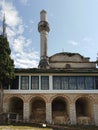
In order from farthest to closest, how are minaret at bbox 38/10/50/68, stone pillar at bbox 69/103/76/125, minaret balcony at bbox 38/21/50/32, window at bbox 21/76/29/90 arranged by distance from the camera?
minaret balcony at bbox 38/21/50/32 < minaret at bbox 38/10/50/68 < window at bbox 21/76/29/90 < stone pillar at bbox 69/103/76/125

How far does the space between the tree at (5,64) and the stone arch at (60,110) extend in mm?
5700

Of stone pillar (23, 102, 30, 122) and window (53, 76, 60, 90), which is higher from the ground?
window (53, 76, 60, 90)

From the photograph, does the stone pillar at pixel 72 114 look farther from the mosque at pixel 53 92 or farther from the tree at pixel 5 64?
the tree at pixel 5 64

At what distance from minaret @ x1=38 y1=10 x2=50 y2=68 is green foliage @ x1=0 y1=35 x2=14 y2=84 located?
814 cm

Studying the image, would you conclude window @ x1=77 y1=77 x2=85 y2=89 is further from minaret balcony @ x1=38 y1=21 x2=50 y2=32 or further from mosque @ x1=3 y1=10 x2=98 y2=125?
minaret balcony @ x1=38 y1=21 x2=50 y2=32

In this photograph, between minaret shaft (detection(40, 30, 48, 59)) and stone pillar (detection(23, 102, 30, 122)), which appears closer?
stone pillar (detection(23, 102, 30, 122))

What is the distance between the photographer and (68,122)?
24422mm

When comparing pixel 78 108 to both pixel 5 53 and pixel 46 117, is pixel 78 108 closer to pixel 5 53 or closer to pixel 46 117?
pixel 46 117

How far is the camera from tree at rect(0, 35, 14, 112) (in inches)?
939

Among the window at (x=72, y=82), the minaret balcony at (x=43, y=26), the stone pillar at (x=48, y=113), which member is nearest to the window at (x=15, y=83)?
the stone pillar at (x=48, y=113)

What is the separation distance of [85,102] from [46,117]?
615cm

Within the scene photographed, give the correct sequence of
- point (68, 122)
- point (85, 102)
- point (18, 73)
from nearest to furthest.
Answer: point (68, 122)
point (18, 73)
point (85, 102)

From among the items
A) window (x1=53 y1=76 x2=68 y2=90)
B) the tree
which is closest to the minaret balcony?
the tree

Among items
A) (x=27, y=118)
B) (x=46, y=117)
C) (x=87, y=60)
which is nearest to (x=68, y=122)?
(x=46, y=117)
